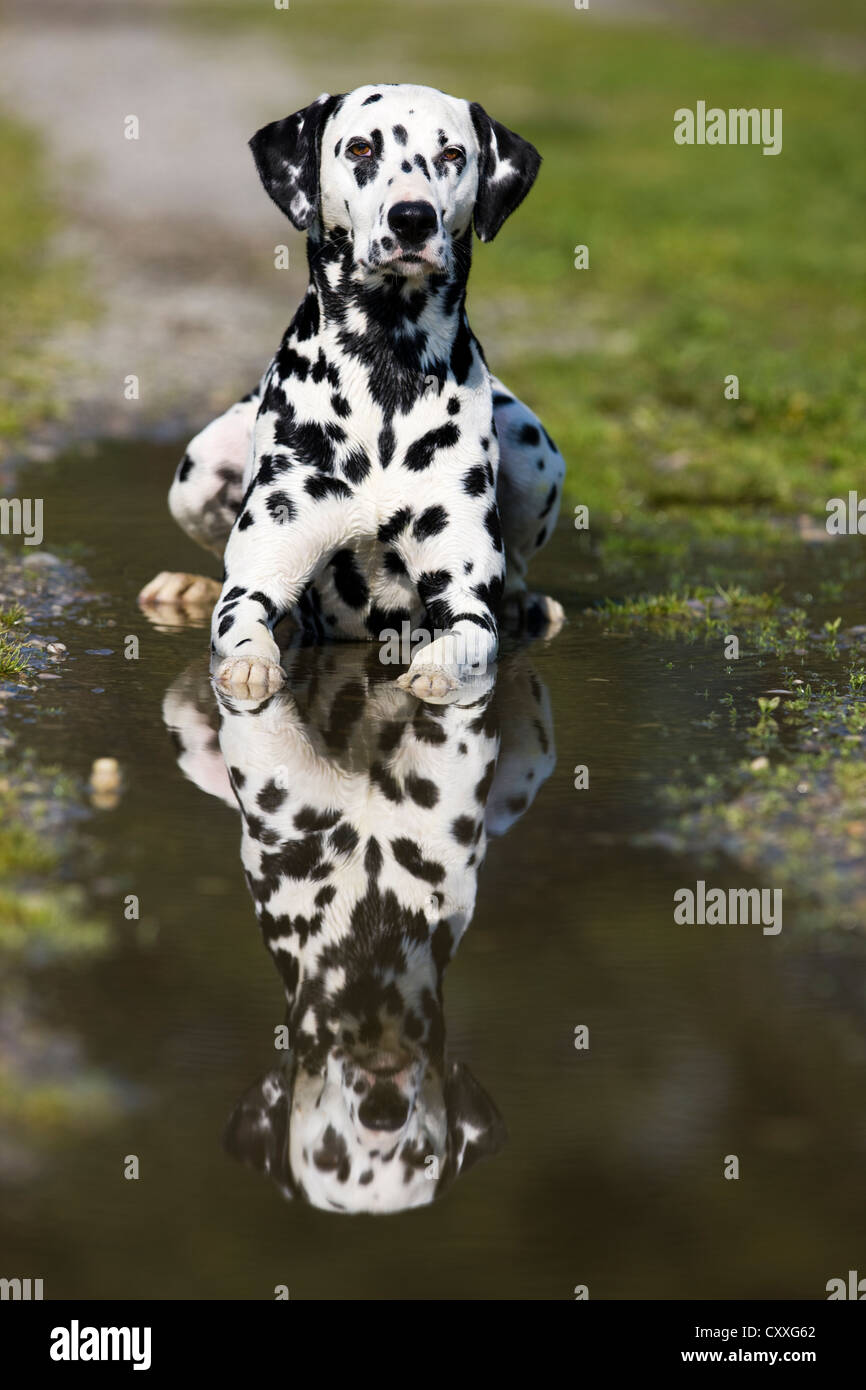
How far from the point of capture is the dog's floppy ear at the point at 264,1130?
296 centimetres

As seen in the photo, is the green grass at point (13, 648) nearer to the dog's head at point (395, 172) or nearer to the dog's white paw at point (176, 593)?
the dog's white paw at point (176, 593)

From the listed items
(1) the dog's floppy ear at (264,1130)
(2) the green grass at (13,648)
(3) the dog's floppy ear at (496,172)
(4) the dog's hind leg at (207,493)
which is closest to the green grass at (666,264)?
(4) the dog's hind leg at (207,493)

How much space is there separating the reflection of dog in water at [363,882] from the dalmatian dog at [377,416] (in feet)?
0.79

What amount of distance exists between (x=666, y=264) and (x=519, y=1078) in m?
13.7

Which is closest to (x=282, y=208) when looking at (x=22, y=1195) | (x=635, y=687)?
(x=635, y=687)

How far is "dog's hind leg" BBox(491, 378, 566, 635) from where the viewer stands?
670 cm

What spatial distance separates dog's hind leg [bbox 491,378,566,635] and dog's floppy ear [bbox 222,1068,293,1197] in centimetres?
376

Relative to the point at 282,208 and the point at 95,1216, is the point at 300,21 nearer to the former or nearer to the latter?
the point at 282,208

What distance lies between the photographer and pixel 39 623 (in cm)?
648

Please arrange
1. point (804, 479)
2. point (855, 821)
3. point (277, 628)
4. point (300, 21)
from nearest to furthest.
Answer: point (855, 821) → point (277, 628) → point (804, 479) → point (300, 21)

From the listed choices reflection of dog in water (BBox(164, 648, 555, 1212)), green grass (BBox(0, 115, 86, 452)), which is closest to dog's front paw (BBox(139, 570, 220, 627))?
reflection of dog in water (BBox(164, 648, 555, 1212))

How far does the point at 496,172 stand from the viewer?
5.94 metres

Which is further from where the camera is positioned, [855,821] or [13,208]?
[13,208]
